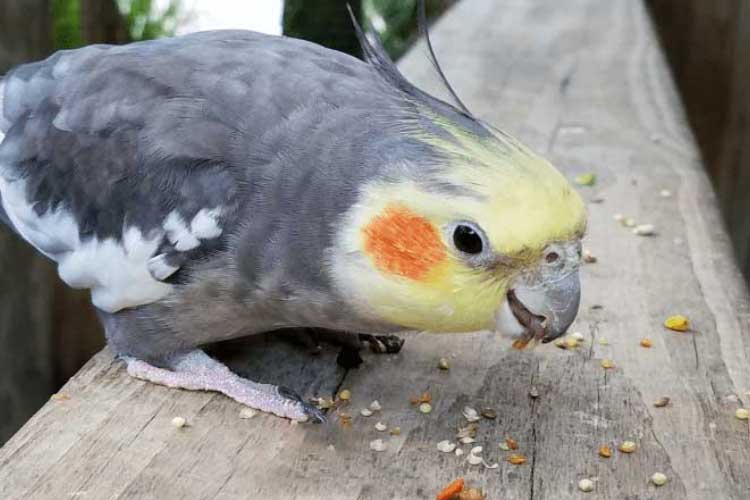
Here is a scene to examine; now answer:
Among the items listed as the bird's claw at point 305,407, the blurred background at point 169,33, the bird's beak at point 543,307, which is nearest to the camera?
the bird's beak at point 543,307

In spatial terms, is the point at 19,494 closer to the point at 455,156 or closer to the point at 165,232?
the point at 165,232

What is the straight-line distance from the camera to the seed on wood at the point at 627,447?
1939 mm

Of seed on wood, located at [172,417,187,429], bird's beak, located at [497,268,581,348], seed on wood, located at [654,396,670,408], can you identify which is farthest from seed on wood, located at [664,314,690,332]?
seed on wood, located at [172,417,187,429]

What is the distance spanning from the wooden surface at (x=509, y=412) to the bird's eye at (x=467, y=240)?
1.26 feet

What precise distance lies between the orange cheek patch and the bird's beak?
17cm

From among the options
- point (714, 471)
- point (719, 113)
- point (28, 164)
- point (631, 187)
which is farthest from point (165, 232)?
point (719, 113)

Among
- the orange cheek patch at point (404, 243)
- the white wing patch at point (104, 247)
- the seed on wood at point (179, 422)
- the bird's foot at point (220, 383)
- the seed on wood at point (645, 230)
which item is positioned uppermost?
the orange cheek patch at point (404, 243)

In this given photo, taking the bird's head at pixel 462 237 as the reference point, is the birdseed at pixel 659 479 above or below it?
below

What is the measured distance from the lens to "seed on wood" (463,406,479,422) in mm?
2055

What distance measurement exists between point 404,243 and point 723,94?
3.25 m

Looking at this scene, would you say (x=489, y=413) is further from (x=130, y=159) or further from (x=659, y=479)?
(x=130, y=159)

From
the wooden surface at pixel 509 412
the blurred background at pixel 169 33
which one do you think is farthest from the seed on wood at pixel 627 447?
the blurred background at pixel 169 33

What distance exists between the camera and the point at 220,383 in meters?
2.10

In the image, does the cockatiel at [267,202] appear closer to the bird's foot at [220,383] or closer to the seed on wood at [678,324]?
the bird's foot at [220,383]
